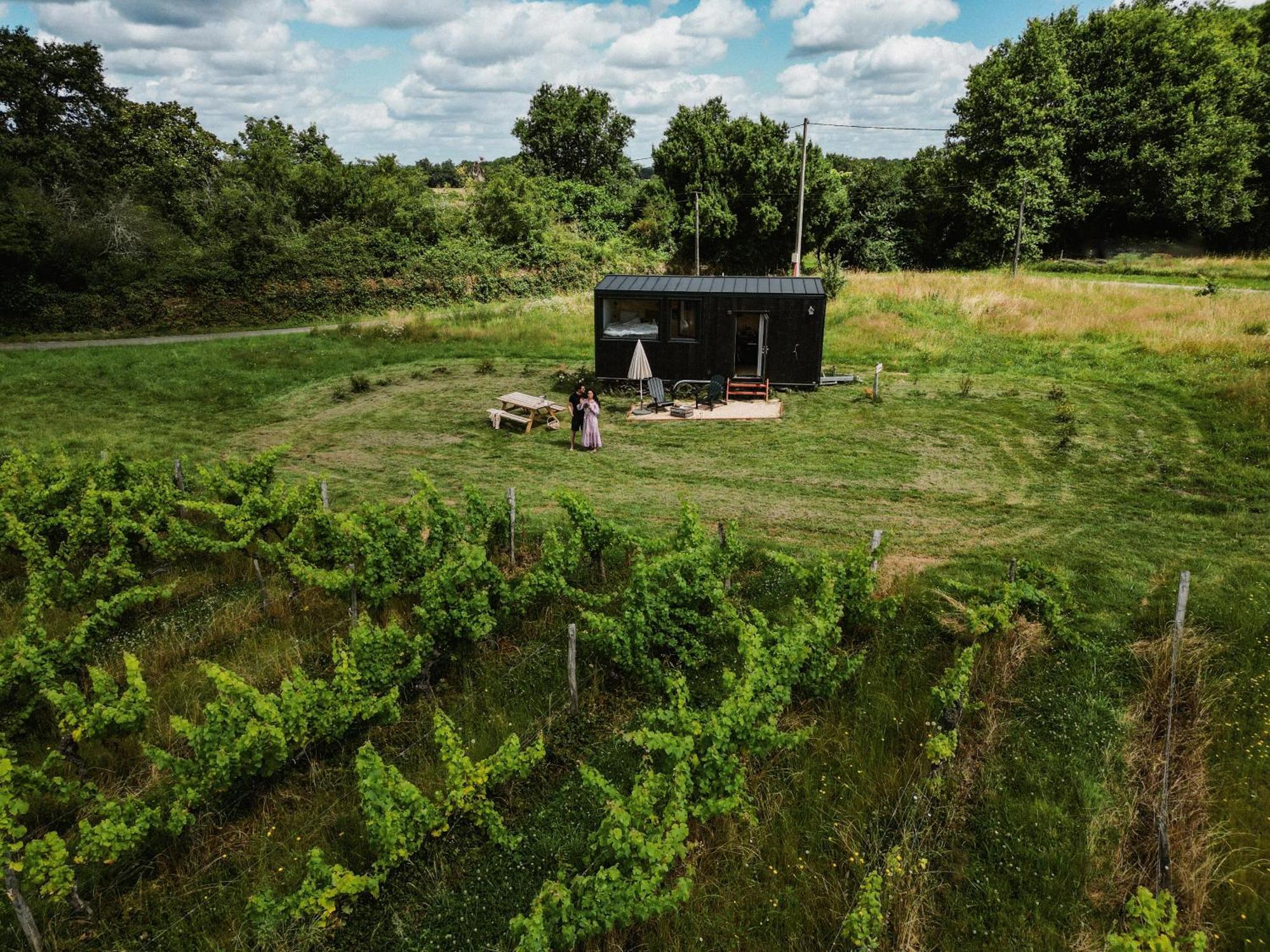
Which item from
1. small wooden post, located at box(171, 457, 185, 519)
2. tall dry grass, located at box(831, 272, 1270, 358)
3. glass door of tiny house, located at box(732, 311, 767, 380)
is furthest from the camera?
tall dry grass, located at box(831, 272, 1270, 358)

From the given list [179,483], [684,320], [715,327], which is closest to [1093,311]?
[715,327]

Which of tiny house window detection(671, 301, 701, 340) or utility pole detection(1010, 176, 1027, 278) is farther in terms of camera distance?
utility pole detection(1010, 176, 1027, 278)

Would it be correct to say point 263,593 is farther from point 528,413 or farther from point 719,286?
point 719,286

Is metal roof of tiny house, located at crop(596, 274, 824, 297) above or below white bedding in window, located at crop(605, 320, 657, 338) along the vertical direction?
above

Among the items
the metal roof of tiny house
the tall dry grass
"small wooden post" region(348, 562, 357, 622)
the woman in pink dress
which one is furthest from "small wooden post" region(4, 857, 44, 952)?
the tall dry grass

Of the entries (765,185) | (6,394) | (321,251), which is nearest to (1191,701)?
(6,394)

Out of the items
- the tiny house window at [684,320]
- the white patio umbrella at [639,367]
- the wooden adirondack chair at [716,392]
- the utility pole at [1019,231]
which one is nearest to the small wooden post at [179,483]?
the white patio umbrella at [639,367]

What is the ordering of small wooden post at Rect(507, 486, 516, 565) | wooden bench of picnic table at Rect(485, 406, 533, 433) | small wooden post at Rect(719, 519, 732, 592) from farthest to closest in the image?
wooden bench of picnic table at Rect(485, 406, 533, 433) → small wooden post at Rect(507, 486, 516, 565) → small wooden post at Rect(719, 519, 732, 592)

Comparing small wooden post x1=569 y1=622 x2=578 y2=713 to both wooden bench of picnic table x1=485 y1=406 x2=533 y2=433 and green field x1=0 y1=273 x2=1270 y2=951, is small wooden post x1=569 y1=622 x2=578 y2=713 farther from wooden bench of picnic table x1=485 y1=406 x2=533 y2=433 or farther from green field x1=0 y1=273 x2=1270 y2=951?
wooden bench of picnic table x1=485 y1=406 x2=533 y2=433
